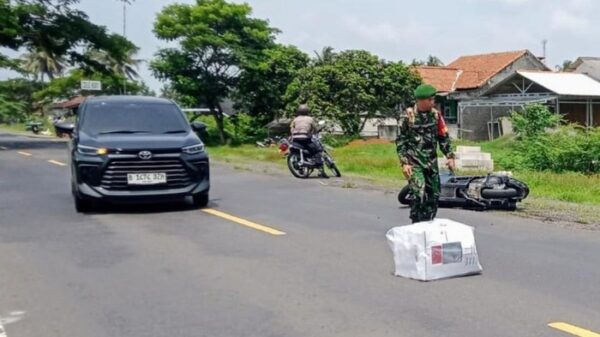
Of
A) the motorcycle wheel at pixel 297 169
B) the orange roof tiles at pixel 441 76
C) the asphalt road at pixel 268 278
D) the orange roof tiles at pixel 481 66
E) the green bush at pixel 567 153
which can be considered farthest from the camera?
the orange roof tiles at pixel 441 76

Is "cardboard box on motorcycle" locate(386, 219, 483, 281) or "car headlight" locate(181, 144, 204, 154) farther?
"car headlight" locate(181, 144, 204, 154)

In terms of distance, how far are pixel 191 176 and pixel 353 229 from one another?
2.78 meters

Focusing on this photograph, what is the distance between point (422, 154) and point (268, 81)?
95.5 feet

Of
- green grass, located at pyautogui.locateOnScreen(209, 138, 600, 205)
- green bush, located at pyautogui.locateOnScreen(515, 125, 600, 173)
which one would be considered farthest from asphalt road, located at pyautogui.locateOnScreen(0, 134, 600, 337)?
green bush, located at pyautogui.locateOnScreen(515, 125, 600, 173)

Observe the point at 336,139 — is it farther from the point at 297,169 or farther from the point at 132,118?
the point at 132,118

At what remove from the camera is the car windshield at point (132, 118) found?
446 inches

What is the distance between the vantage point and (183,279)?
6.57m

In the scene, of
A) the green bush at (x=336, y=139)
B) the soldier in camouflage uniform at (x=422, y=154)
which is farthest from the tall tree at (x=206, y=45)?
the soldier in camouflage uniform at (x=422, y=154)

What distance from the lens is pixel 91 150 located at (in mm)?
10516

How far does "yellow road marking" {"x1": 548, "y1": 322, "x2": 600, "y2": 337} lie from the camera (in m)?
4.86

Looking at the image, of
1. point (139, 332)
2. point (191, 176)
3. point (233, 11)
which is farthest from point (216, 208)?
point (233, 11)

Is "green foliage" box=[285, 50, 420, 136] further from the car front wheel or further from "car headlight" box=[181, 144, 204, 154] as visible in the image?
"car headlight" box=[181, 144, 204, 154]

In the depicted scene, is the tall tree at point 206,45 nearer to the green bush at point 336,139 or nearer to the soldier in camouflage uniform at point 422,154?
the green bush at point 336,139

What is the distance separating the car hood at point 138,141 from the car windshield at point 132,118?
0.28 m
